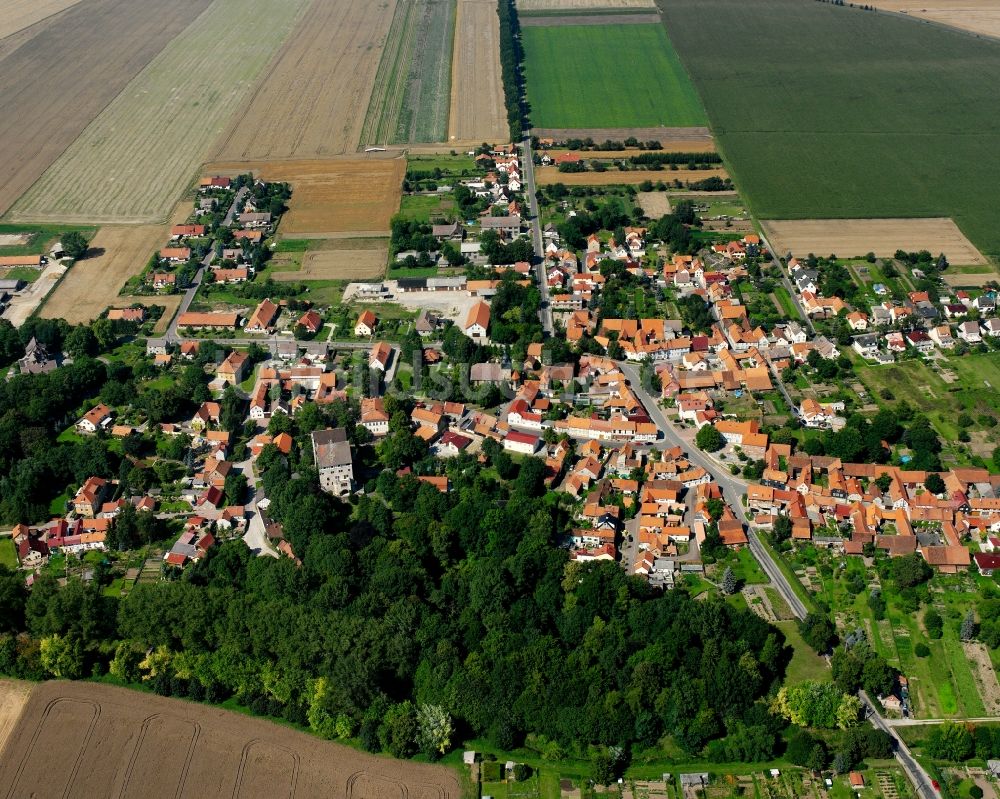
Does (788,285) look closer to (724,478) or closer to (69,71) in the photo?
(724,478)

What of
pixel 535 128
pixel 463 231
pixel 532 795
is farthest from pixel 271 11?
pixel 532 795

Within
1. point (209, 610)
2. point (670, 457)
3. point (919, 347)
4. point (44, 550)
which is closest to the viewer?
point (209, 610)

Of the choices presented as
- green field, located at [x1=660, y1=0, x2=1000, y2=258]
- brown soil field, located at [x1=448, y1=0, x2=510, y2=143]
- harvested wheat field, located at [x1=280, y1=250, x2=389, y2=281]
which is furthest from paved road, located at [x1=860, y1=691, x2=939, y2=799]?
brown soil field, located at [x1=448, y1=0, x2=510, y2=143]

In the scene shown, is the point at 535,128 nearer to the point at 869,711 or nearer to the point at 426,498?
the point at 426,498

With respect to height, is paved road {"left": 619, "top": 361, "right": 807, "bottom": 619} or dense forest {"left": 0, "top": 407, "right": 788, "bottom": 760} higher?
dense forest {"left": 0, "top": 407, "right": 788, "bottom": 760}

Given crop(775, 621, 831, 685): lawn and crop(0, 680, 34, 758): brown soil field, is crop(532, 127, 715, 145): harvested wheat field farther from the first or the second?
crop(0, 680, 34, 758): brown soil field

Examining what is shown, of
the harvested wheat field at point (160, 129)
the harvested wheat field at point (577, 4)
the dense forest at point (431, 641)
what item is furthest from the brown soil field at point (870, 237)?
the harvested wheat field at point (577, 4)
